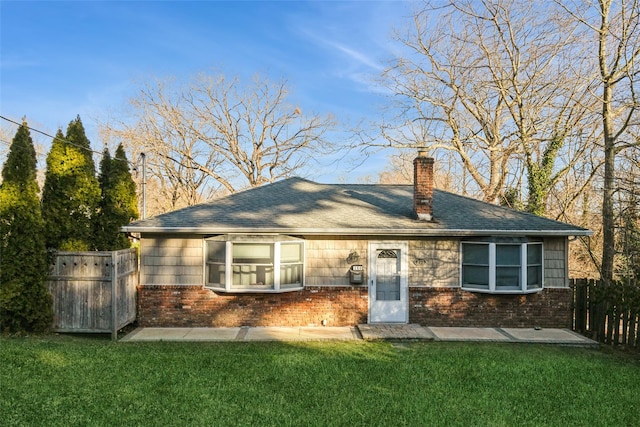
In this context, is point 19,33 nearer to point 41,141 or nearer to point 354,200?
point 354,200

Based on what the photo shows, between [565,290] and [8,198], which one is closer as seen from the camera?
[8,198]

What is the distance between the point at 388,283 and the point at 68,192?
8308 mm

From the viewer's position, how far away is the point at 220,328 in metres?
10.2

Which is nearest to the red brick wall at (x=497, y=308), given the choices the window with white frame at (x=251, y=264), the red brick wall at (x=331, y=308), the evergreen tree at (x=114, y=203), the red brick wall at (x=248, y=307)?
the red brick wall at (x=331, y=308)

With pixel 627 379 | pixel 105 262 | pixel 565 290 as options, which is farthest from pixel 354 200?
pixel 627 379

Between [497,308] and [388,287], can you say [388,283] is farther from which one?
[497,308]

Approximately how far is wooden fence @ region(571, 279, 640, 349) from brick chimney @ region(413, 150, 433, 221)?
410 centimetres

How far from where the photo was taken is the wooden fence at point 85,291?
9.26m

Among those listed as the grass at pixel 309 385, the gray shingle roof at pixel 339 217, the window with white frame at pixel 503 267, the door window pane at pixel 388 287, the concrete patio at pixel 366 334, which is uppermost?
the gray shingle roof at pixel 339 217

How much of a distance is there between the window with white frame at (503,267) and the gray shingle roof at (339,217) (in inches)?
17.1

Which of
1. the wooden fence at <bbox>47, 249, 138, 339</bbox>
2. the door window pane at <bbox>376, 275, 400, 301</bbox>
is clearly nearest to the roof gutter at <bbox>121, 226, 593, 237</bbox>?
the wooden fence at <bbox>47, 249, 138, 339</bbox>

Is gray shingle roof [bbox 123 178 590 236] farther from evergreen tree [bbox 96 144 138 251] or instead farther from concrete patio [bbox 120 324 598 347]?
concrete patio [bbox 120 324 598 347]

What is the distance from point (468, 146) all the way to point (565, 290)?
12583 mm

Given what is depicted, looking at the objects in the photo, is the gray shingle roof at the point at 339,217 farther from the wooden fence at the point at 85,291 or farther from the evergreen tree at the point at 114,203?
the evergreen tree at the point at 114,203
